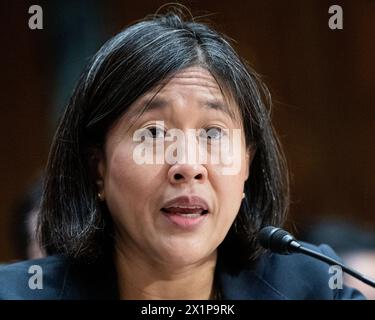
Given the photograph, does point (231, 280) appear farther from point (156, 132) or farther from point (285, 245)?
point (156, 132)

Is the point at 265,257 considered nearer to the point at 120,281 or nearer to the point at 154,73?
the point at 120,281

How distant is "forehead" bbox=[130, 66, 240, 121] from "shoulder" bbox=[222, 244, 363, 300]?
11.7 inches

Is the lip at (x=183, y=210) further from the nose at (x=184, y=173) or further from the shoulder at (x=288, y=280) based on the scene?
the shoulder at (x=288, y=280)

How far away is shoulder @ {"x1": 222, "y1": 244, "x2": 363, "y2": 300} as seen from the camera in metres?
1.13

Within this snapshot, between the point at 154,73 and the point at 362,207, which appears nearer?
the point at 154,73

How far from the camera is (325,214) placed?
4.02ft

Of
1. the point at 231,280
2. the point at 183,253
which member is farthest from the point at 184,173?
the point at 231,280

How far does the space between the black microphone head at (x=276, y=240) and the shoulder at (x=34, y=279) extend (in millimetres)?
332

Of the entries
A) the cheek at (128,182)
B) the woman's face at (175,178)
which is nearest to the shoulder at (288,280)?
the woman's face at (175,178)

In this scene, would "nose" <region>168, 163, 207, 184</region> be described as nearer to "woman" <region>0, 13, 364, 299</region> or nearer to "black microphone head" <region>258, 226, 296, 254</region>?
"woman" <region>0, 13, 364, 299</region>

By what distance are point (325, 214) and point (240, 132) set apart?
247mm

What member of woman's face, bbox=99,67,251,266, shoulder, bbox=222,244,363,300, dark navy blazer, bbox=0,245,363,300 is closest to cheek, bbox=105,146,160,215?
woman's face, bbox=99,67,251,266

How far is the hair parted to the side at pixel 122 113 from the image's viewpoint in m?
1.05
